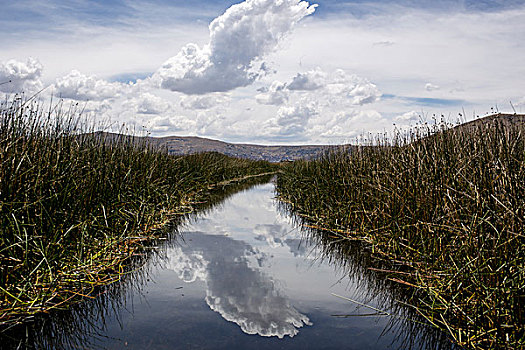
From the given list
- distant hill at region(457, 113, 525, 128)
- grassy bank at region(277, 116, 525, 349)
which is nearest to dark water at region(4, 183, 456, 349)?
grassy bank at region(277, 116, 525, 349)

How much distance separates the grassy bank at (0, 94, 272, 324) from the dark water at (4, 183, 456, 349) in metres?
0.23

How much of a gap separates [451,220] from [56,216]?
3214mm

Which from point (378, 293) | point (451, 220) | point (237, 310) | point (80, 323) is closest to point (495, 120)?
point (451, 220)

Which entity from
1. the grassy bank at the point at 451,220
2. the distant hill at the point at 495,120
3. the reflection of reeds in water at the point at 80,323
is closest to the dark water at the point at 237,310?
the reflection of reeds in water at the point at 80,323

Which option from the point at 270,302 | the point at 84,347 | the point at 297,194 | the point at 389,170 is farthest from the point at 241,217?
the point at 84,347

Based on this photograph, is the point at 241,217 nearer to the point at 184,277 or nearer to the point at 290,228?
the point at 290,228

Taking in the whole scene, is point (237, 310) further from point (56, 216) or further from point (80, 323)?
point (56, 216)

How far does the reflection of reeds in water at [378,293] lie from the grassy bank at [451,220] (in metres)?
0.08

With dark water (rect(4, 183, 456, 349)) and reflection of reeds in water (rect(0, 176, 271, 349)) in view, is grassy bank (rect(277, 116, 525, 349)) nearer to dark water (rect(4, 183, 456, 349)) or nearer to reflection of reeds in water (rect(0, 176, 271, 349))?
dark water (rect(4, 183, 456, 349))

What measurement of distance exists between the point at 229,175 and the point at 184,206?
8.38 meters

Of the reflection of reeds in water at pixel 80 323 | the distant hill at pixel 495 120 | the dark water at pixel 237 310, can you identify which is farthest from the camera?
the distant hill at pixel 495 120

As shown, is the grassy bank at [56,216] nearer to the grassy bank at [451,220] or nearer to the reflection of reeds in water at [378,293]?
the reflection of reeds in water at [378,293]

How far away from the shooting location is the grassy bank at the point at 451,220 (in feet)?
8.14

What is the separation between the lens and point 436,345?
2488mm
